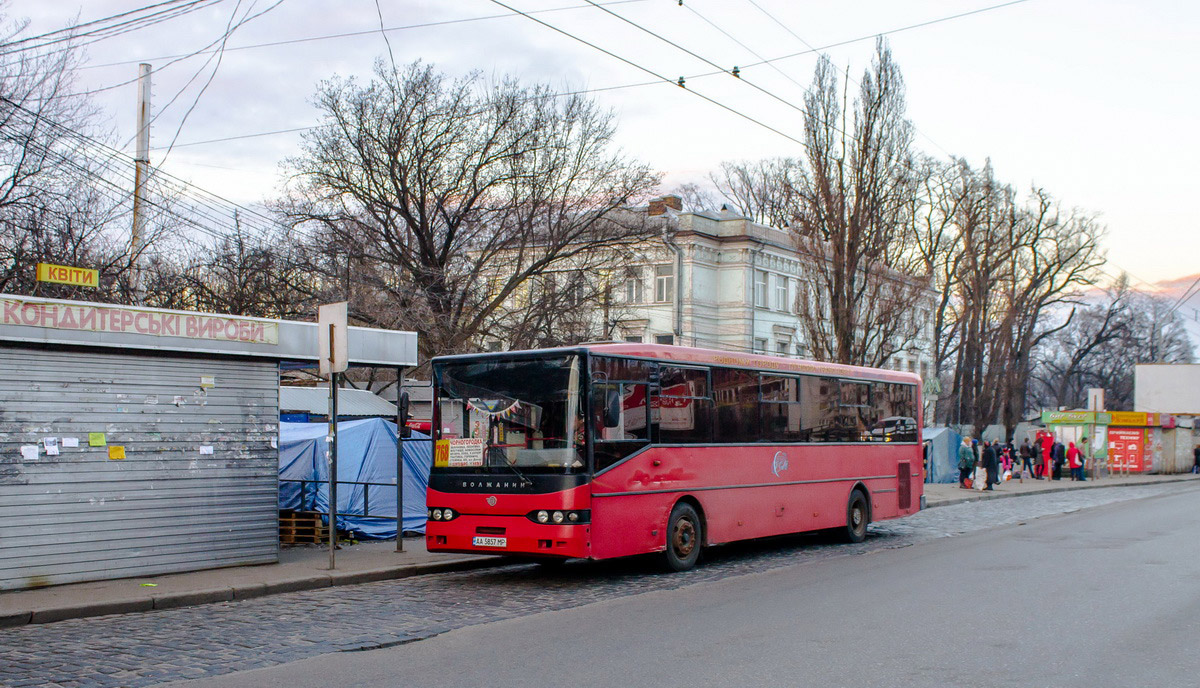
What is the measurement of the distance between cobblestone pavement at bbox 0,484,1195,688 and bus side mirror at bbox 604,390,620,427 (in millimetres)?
1972

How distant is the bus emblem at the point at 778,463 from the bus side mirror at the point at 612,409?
3922mm

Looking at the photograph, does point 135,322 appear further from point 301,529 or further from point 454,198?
point 454,198

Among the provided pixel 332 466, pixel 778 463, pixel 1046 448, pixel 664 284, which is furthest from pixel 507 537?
pixel 664 284

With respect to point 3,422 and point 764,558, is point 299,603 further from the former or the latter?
point 764,558

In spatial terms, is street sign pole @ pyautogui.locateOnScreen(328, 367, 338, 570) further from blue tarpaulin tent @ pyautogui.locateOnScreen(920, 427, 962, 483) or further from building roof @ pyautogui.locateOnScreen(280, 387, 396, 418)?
blue tarpaulin tent @ pyautogui.locateOnScreen(920, 427, 962, 483)

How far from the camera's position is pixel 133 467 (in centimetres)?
1261

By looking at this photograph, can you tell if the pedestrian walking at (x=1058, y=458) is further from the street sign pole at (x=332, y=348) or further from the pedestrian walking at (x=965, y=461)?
the street sign pole at (x=332, y=348)

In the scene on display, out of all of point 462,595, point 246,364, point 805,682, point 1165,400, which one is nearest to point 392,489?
point 246,364

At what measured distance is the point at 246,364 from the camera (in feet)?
45.6

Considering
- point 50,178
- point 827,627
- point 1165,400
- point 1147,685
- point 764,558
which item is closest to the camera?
point 1147,685

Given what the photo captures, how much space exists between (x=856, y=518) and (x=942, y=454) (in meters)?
22.5

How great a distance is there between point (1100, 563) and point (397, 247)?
24871 millimetres

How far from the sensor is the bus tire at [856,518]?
18688mm

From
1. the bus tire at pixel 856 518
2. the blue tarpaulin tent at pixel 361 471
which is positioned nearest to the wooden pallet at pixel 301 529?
the blue tarpaulin tent at pixel 361 471
